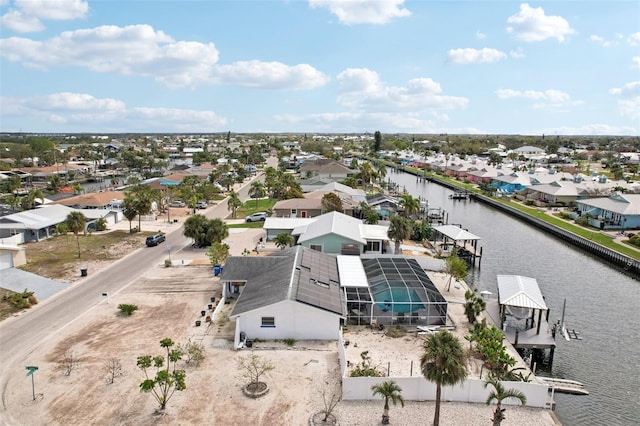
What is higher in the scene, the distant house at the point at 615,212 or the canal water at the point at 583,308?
the distant house at the point at 615,212

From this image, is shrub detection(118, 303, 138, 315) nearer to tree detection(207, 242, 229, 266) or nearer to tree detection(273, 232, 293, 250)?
tree detection(207, 242, 229, 266)

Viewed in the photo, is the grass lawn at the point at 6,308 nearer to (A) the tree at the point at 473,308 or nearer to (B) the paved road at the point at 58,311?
(B) the paved road at the point at 58,311

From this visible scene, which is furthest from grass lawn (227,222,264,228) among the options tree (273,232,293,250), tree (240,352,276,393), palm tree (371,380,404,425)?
palm tree (371,380,404,425)

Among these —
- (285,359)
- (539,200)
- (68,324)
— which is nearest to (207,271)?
(68,324)

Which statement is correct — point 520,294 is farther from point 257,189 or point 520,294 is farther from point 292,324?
point 257,189

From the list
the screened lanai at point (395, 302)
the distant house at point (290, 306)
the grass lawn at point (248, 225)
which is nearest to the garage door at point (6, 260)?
the distant house at point (290, 306)

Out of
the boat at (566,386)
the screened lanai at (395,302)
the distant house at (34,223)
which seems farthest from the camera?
the distant house at (34,223)

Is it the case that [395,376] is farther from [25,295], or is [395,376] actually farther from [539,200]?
[539,200]
